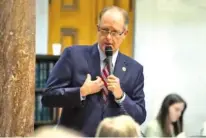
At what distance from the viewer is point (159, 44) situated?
4.59 meters

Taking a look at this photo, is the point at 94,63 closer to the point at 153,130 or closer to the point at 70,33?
the point at 153,130

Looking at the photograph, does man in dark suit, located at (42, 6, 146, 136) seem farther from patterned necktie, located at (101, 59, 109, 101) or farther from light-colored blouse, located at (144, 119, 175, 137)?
light-colored blouse, located at (144, 119, 175, 137)

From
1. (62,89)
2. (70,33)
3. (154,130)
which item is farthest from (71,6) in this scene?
(62,89)

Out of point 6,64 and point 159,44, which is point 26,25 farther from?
point 159,44

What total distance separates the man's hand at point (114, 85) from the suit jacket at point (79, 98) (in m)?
0.04

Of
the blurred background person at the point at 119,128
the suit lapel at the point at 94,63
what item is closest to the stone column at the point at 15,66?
the suit lapel at the point at 94,63

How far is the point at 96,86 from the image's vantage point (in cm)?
231

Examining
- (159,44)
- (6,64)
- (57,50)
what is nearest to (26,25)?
(6,64)

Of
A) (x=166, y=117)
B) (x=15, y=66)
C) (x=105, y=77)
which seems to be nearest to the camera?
(x=15, y=66)

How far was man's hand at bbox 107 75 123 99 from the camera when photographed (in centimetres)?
228

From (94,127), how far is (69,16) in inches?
88.3

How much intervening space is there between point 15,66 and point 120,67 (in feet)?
1.55

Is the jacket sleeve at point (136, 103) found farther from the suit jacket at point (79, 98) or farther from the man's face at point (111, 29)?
the man's face at point (111, 29)

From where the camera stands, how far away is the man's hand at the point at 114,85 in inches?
89.7
